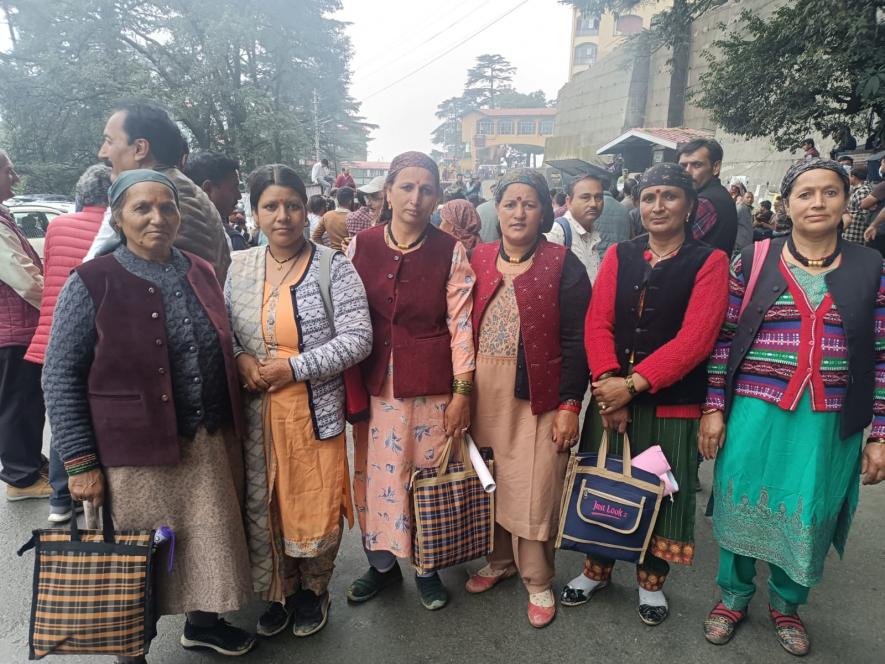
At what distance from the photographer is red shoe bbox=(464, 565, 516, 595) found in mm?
2682

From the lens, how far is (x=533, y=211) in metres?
2.36

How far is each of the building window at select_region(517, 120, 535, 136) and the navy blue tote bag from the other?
62023mm

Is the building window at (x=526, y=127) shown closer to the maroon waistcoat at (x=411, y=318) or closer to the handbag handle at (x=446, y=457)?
the maroon waistcoat at (x=411, y=318)

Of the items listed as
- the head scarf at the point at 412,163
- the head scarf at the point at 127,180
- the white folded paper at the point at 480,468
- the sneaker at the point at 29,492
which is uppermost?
the head scarf at the point at 412,163

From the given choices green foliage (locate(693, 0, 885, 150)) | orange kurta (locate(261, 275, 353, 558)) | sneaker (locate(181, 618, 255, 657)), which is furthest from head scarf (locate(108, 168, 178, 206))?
green foliage (locate(693, 0, 885, 150))

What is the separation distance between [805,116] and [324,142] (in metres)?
29.0

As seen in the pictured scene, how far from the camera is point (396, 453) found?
2.41 m

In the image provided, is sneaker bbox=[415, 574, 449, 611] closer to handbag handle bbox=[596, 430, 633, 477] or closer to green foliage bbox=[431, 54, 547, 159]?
handbag handle bbox=[596, 430, 633, 477]

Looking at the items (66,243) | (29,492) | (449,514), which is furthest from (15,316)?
(449,514)

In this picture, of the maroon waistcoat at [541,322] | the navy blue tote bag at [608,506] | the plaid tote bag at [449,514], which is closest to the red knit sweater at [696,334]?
the maroon waistcoat at [541,322]

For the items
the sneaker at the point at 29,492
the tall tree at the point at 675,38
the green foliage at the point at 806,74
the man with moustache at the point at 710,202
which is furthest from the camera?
the tall tree at the point at 675,38

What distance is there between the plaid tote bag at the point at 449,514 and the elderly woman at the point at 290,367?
354 mm

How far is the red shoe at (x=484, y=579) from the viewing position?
2.68m

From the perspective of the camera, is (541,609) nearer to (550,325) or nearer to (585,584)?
(585,584)
